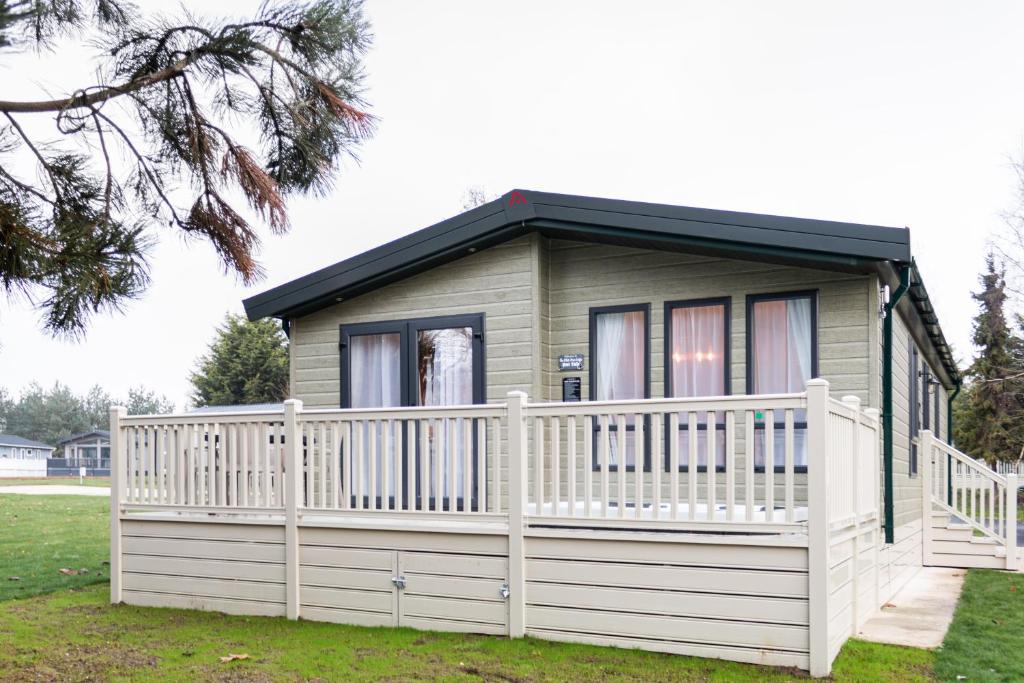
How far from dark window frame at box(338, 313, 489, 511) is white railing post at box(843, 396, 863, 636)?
309cm

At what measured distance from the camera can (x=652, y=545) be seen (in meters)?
5.18

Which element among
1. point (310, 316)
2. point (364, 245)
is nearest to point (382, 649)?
point (310, 316)

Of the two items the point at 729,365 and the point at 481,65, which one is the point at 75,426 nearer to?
the point at 481,65

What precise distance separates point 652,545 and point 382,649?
5.65ft

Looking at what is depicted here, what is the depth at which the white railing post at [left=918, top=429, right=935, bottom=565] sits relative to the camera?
29.4 feet

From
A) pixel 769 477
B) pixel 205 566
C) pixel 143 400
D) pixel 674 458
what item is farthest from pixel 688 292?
pixel 143 400

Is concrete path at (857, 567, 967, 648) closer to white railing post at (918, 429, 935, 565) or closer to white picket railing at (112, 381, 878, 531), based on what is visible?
white railing post at (918, 429, 935, 565)

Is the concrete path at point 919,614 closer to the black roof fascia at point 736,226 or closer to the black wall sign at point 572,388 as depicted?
the black roof fascia at point 736,226

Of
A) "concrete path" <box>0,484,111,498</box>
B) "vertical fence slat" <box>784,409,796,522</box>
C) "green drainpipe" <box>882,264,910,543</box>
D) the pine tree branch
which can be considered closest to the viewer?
the pine tree branch

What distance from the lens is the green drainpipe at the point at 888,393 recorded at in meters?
6.87

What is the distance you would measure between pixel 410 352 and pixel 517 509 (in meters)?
3.00

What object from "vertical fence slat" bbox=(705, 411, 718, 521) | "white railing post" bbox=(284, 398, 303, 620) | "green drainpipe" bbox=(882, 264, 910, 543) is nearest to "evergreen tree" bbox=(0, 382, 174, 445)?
"white railing post" bbox=(284, 398, 303, 620)

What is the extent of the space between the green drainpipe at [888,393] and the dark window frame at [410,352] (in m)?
3.32

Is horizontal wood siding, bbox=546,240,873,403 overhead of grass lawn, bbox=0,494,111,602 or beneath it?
overhead
